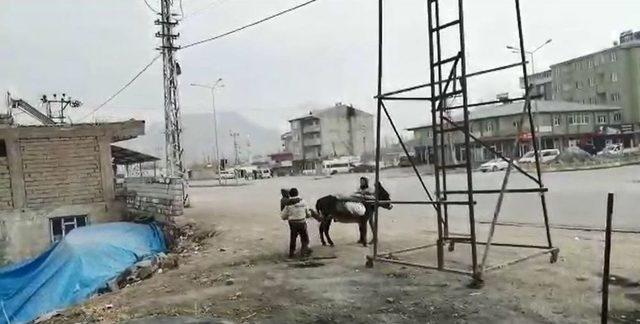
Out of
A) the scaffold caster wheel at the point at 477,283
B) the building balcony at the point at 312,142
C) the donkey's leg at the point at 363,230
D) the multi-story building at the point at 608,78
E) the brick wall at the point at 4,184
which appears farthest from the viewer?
the building balcony at the point at 312,142

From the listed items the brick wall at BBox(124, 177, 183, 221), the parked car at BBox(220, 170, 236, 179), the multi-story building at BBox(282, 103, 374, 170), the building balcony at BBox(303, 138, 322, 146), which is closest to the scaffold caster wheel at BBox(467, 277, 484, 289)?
the brick wall at BBox(124, 177, 183, 221)

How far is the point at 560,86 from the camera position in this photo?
278ft

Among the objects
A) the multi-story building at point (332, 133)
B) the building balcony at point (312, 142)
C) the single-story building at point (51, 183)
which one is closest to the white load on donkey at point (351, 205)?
the single-story building at point (51, 183)

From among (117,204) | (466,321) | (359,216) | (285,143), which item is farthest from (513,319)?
(285,143)

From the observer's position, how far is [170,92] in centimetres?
2478

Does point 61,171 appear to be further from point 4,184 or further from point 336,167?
point 336,167

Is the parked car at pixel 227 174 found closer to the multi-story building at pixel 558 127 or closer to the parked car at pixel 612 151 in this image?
the multi-story building at pixel 558 127

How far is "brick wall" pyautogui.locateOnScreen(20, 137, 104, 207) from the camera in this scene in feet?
55.4

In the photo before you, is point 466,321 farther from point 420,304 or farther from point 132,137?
point 132,137

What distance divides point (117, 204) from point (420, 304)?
13664 mm

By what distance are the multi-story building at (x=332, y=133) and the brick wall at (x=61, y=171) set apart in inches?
3321

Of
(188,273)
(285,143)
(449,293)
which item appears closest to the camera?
(449,293)

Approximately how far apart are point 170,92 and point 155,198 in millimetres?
8647

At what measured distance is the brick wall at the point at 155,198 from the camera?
16.7 m
